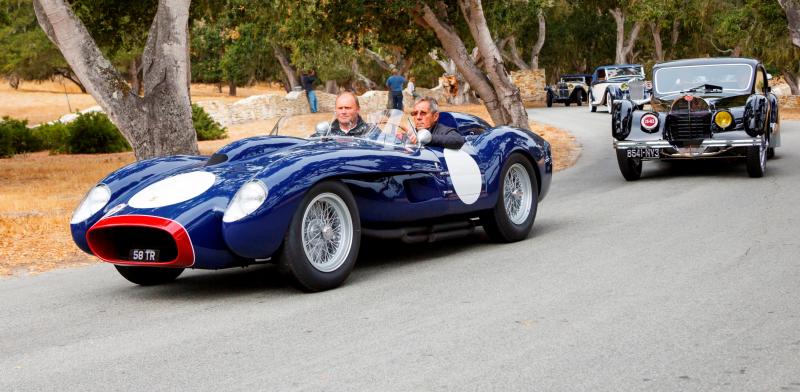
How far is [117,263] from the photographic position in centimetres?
716

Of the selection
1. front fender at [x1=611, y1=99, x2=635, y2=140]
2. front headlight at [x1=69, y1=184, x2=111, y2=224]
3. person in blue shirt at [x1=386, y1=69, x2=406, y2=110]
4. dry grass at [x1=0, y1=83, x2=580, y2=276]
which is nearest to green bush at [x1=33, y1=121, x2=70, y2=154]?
dry grass at [x1=0, y1=83, x2=580, y2=276]

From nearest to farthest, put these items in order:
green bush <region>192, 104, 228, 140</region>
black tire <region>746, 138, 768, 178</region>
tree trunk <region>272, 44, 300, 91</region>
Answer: black tire <region>746, 138, 768, 178</region>, green bush <region>192, 104, 228, 140</region>, tree trunk <region>272, 44, 300, 91</region>

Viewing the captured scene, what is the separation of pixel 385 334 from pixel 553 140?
19.7 metres

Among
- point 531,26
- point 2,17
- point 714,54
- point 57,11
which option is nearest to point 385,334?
point 57,11

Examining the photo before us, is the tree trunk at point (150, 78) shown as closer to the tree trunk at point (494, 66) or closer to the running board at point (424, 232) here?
the running board at point (424, 232)

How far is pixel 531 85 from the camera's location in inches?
2128

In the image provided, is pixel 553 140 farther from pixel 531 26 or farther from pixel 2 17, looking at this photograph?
pixel 531 26

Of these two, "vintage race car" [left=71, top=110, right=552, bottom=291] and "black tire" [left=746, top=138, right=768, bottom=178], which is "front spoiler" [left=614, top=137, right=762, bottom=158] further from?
"vintage race car" [left=71, top=110, right=552, bottom=291]

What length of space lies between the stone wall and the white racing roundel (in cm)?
3926

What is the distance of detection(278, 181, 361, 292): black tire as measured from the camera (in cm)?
695

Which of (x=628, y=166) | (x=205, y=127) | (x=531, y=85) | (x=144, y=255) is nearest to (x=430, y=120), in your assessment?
(x=144, y=255)

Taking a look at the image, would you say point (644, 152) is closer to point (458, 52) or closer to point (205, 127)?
point (458, 52)

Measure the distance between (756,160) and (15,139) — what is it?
67.5 feet

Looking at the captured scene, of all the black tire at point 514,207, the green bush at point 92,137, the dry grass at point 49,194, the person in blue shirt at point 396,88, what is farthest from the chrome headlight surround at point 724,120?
the person in blue shirt at point 396,88
